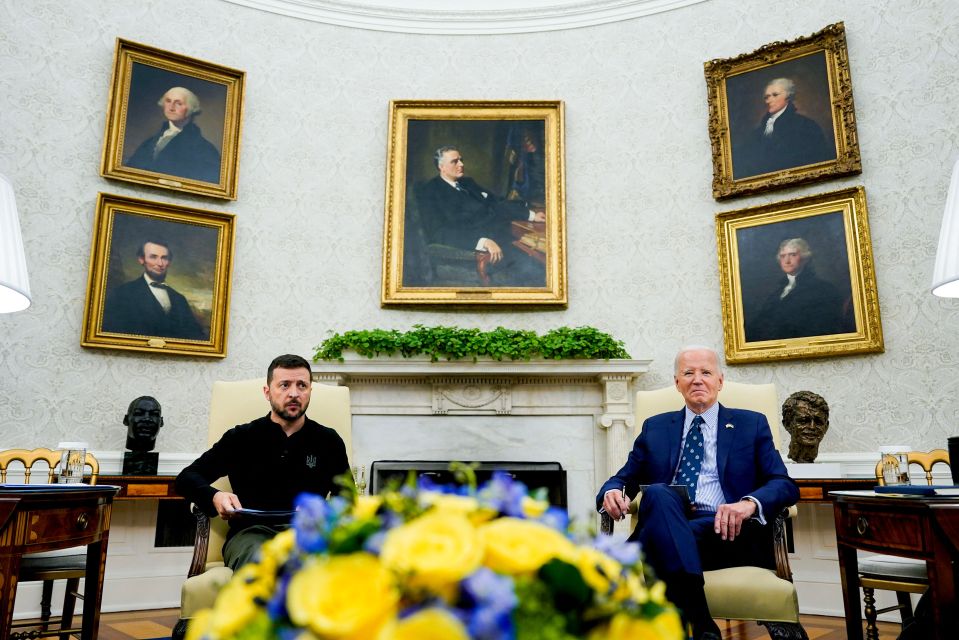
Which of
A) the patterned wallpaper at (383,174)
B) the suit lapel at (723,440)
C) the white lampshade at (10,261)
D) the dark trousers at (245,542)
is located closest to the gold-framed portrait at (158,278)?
the patterned wallpaper at (383,174)

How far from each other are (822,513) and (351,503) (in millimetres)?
4792

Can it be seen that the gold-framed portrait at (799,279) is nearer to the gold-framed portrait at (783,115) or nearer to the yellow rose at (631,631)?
the gold-framed portrait at (783,115)

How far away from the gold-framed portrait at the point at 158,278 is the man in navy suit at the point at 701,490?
3785 mm

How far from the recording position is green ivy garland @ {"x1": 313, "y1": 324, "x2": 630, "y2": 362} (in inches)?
204

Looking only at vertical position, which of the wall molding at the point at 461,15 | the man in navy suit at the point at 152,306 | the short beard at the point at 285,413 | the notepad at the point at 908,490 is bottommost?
the notepad at the point at 908,490

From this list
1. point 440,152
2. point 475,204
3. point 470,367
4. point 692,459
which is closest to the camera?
point 692,459

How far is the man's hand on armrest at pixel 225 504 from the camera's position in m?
2.57

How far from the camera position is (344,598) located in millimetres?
649

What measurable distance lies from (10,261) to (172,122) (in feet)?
11.8

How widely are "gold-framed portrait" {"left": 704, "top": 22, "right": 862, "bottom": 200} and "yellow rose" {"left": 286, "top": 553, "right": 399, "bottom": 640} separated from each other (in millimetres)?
5515

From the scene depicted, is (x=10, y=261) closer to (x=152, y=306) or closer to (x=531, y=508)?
(x=531, y=508)

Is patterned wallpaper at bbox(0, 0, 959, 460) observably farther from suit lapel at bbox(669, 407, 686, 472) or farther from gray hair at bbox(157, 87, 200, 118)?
suit lapel at bbox(669, 407, 686, 472)

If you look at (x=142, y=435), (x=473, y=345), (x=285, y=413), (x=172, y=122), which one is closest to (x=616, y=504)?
(x=285, y=413)

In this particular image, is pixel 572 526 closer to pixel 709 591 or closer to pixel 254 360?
pixel 709 591
